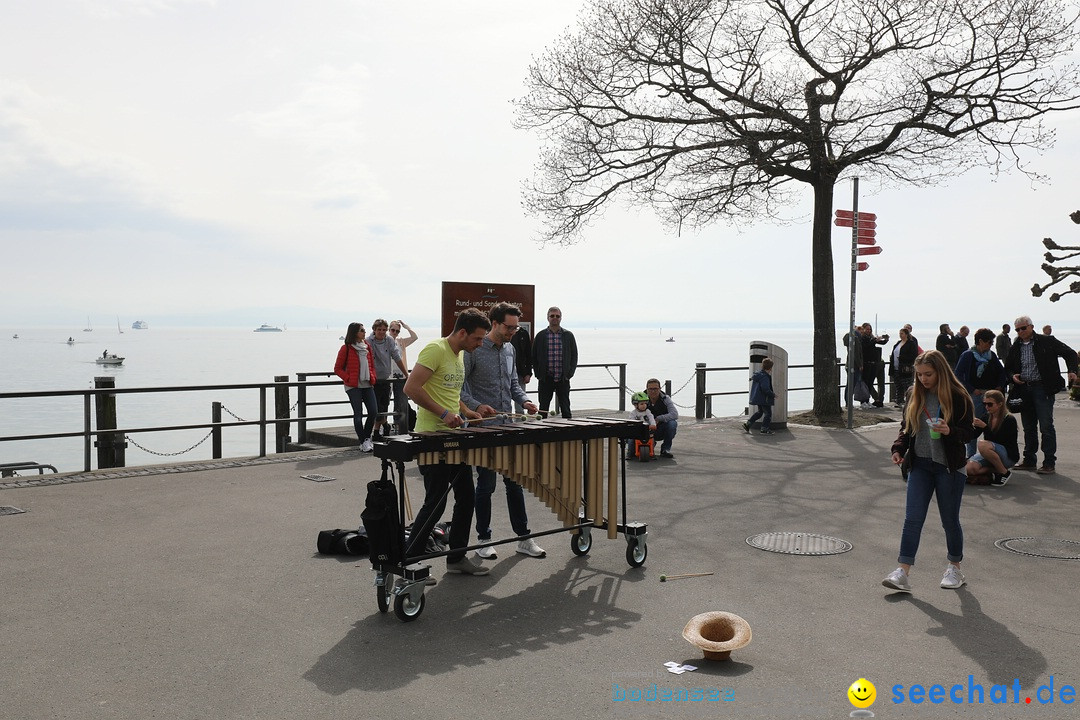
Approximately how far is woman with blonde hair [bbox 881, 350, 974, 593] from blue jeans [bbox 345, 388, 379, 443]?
887cm

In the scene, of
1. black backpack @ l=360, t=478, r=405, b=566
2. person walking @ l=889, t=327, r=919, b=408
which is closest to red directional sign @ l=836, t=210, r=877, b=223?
person walking @ l=889, t=327, r=919, b=408

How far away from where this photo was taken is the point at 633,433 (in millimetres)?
7324

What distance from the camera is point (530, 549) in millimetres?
Result: 7504

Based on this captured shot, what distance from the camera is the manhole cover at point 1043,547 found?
24.6ft

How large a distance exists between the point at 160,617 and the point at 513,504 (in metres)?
2.73

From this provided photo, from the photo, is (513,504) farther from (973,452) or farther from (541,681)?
(973,452)

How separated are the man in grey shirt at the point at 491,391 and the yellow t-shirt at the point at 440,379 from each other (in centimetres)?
51

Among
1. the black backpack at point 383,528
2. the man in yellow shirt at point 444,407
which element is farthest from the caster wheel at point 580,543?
the black backpack at point 383,528

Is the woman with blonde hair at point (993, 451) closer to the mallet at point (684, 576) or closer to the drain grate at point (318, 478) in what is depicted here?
the mallet at point (684, 576)

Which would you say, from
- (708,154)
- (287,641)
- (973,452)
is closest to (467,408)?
(287,641)

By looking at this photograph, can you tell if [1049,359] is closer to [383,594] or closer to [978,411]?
[978,411]

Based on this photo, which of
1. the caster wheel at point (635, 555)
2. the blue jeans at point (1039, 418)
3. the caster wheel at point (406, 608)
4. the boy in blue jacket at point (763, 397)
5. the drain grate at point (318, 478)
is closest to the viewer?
the caster wheel at point (406, 608)

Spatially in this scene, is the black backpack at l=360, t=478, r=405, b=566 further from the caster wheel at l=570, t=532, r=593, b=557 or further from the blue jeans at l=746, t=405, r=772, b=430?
the blue jeans at l=746, t=405, r=772, b=430

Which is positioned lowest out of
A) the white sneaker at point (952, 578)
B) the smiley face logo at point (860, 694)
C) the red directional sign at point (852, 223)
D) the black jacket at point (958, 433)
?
the white sneaker at point (952, 578)
